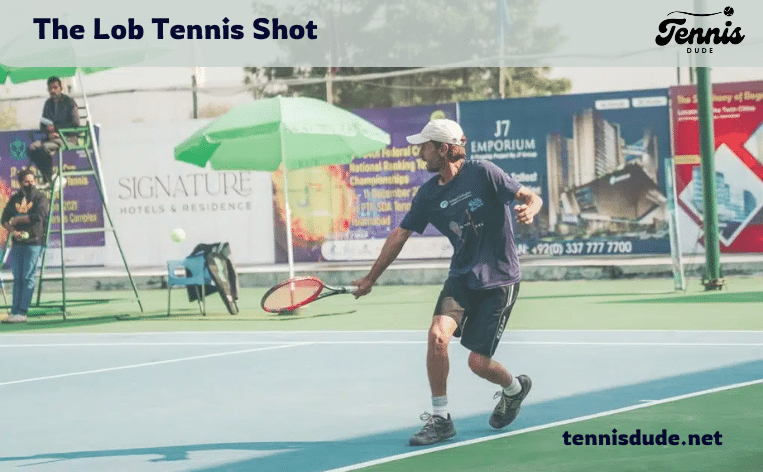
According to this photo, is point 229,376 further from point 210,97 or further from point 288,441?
point 210,97

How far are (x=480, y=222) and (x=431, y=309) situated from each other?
29.0 feet

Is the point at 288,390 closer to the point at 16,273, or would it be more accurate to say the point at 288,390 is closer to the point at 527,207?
the point at 527,207

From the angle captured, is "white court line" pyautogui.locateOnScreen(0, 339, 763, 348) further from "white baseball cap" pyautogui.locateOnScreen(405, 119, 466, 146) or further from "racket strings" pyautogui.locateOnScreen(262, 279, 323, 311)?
"white baseball cap" pyautogui.locateOnScreen(405, 119, 466, 146)

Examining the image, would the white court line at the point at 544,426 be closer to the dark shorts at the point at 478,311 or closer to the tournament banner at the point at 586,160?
the dark shorts at the point at 478,311

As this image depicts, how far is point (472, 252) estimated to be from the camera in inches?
287

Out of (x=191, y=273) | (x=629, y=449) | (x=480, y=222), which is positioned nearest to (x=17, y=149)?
(x=191, y=273)

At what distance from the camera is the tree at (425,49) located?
4838cm

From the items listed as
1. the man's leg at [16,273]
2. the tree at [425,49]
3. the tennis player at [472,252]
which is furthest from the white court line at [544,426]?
the tree at [425,49]

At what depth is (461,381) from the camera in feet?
31.2

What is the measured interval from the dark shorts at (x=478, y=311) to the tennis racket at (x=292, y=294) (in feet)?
2.99

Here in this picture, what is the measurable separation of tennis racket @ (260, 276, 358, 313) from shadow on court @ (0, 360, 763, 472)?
787mm

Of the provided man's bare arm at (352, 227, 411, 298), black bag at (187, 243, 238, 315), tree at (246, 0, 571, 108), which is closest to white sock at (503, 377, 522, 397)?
man's bare arm at (352, 227, 411, 298)

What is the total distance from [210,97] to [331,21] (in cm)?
926

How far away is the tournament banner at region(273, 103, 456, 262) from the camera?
831 inches
